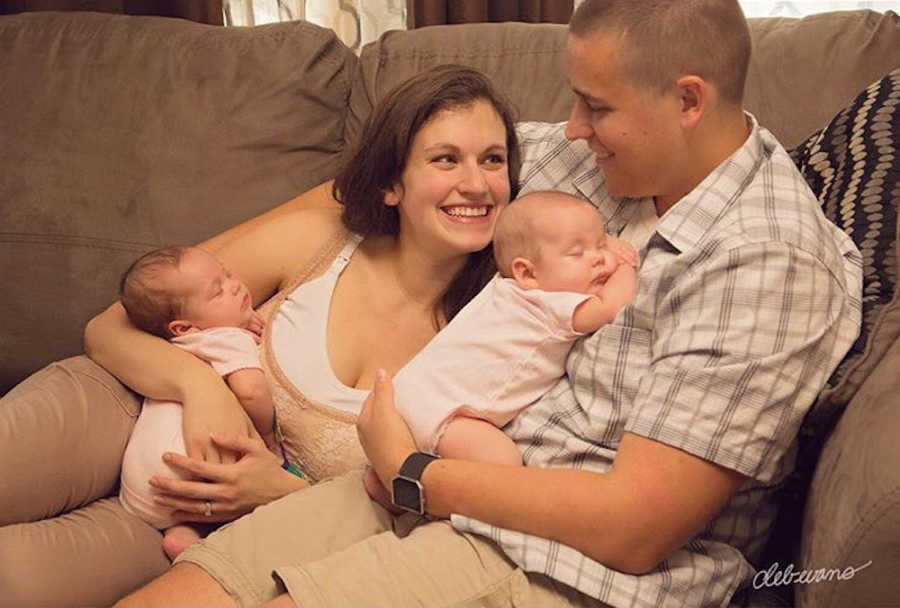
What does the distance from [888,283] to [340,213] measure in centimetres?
97

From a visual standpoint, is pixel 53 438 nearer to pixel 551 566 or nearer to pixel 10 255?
pixel 10 255

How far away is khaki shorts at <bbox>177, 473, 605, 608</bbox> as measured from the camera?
4.73 ft

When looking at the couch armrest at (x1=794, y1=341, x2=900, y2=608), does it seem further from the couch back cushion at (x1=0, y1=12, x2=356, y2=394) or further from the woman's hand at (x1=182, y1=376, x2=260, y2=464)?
the couch back cushion at (x1=0, y1=12, x2=356, y2=394)

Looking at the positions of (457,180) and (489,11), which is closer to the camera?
(457,180)

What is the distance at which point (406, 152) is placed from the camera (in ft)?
6.23

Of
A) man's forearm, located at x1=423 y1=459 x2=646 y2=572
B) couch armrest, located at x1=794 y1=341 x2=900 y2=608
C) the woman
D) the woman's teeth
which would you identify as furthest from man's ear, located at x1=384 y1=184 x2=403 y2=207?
couch armrest, located at x1=794 y1=341 x2=900 y2=608

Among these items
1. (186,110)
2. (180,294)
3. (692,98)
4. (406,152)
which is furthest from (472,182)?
(186,110)

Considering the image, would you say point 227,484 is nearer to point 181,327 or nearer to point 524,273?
point 181,327

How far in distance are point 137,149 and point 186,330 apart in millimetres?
543

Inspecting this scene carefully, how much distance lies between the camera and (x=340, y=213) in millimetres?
2031

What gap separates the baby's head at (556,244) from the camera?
5.39 ft

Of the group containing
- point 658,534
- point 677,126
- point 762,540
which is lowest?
point 762,540

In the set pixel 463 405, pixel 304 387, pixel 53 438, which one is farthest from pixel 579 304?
pixel 53 438

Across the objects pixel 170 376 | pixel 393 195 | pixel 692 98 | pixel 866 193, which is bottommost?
pixel 170 376
